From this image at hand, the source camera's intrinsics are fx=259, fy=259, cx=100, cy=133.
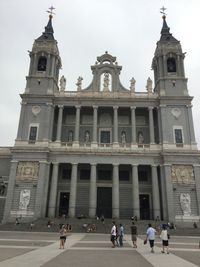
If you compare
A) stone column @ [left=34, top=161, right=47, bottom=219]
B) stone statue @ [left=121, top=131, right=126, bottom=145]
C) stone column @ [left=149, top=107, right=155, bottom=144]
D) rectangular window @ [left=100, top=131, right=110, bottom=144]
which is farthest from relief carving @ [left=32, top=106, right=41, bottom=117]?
stone column @ [left=149, top=107, right=155, bottom=144]

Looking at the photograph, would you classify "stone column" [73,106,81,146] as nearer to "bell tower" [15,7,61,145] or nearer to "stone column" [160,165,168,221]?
"bell tower" [15,7,61,145]

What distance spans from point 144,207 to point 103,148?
35.8 ft

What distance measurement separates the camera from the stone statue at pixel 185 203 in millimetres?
34716

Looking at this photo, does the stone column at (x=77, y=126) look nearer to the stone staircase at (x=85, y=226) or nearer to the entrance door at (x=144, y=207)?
the stone staircase at (x=85, y=226)

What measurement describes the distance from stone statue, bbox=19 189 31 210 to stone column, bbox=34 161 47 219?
1.29 meters

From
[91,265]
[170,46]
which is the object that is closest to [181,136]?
[170,46]

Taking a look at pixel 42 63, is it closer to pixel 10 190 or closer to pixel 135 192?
pixel 10 190

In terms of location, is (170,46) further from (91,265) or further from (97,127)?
(91,265)

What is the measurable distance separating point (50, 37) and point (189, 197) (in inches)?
1423

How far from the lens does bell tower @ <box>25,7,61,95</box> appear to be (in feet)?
142

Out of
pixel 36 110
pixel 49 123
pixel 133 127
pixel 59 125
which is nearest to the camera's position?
pixel 133 127

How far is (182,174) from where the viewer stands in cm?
3669

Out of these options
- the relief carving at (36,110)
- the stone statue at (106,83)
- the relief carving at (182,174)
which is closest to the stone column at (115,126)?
the stone statue at (106,83)

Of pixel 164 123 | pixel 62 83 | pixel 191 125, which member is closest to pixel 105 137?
pixel 164 123
